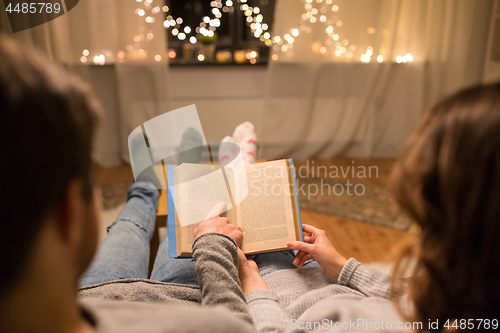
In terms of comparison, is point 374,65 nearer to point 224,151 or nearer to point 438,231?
point 224,151

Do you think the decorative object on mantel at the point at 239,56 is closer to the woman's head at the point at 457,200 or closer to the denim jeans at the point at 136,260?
the denim jeans at the point at 136,260

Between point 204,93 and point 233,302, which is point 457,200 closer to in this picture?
point 233,302

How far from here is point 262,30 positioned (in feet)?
7.98

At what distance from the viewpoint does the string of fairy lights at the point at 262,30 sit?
2.00 m

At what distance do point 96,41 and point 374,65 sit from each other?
178cm

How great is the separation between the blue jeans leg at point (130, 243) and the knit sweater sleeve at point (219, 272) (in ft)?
0.71

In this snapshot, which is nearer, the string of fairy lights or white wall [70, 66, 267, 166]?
the string of fairy lights

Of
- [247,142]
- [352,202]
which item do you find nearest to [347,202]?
[352,202]

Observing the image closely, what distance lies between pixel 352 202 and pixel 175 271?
1.30 metres

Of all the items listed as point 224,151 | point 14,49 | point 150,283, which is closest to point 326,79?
point 224,151

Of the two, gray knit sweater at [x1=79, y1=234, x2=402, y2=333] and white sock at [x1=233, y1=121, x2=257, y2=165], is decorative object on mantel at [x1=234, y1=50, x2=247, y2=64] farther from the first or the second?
gray knit sweater at [x1=79, y1=234, x2=402, y2=333]

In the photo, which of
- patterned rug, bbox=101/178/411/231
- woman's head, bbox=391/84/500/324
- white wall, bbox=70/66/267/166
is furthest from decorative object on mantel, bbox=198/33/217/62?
woman's head, bbox=391/84/500/324

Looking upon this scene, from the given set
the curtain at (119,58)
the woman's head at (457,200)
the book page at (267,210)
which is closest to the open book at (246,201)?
the book page at (267,210)

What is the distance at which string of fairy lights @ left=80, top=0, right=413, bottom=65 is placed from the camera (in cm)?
200
